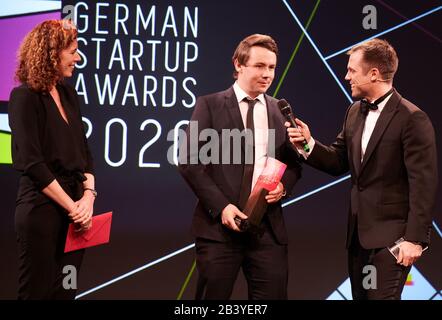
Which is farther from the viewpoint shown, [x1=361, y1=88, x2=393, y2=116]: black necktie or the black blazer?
[x1=361, y1=88, x2=393, y2=116]: black necktie

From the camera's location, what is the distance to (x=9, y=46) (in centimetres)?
433

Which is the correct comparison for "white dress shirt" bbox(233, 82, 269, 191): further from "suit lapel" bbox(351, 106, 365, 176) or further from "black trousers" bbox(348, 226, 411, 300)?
"black trousers" bbox(348, 226, 411, 300)

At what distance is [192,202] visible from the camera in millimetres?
4578

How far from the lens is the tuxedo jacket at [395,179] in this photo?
9.82ft

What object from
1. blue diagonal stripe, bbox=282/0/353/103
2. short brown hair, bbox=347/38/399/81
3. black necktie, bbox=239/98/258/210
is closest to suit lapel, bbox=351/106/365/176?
short brown hair, bbox=347/38/399/81

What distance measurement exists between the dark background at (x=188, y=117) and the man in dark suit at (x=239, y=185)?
4.19 ft

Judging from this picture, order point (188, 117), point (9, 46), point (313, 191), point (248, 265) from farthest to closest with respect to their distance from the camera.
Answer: point (313, 191) → point (188, 117) → point (9, 46) → point (248, 265)

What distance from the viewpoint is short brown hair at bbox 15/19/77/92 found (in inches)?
113

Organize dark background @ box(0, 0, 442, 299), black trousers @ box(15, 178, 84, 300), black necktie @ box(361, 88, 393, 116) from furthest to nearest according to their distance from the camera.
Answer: dark background @ box(0, 0, 442, 299), black necktie @ box(361, 88, 393, 116), black trousers @ box(15, 178, 84, 300)

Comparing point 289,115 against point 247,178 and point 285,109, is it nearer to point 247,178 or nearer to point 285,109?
point 285,109

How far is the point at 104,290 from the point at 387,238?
2.27m

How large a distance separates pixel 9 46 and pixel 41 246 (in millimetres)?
2043

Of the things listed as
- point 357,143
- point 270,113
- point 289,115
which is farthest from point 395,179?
point 270,113
